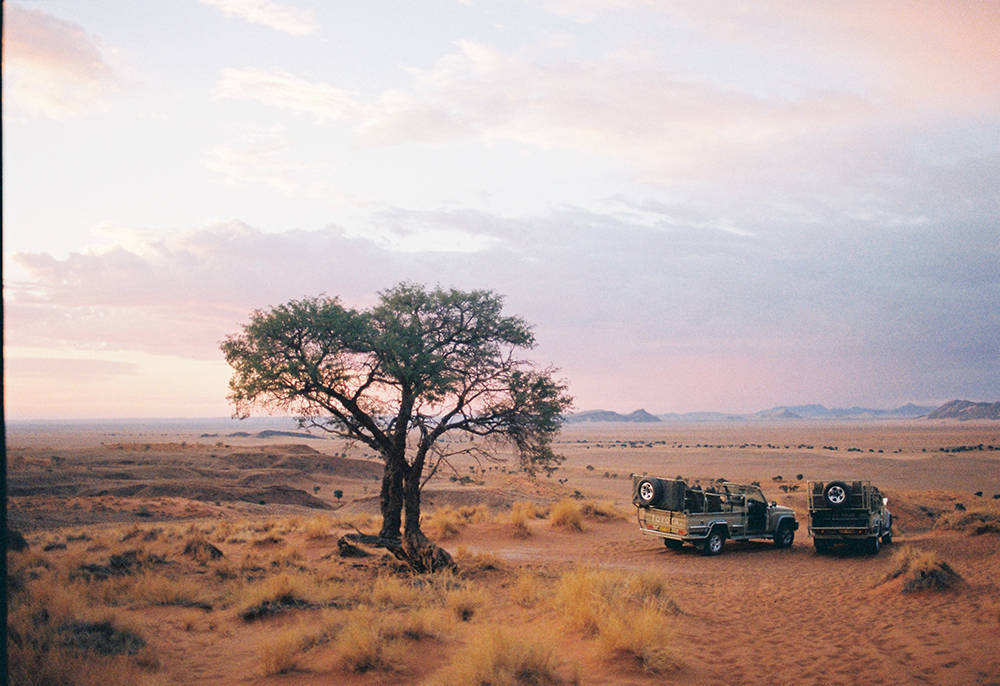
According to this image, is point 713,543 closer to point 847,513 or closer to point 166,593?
point 847,513

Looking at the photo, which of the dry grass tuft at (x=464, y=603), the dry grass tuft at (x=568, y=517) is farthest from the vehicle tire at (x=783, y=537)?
the dry grass tuft at (x=464, y=603)

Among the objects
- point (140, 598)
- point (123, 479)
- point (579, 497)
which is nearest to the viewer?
point (140, 598)

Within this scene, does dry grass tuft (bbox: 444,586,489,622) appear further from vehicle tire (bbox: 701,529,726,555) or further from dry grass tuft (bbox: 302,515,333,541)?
dry grass tuft (bbox: 302,515,333,541)

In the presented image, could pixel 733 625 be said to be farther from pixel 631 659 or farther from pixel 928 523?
pixel 928 523

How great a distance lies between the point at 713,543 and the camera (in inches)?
855

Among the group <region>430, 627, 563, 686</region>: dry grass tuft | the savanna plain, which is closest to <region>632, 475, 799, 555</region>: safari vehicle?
the savanna plain

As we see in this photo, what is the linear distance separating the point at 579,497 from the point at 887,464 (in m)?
41.7

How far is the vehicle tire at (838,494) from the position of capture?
69.2 ft

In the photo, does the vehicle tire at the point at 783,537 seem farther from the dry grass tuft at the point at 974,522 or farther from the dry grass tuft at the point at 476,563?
the dry grass tuft at the point at 476,563

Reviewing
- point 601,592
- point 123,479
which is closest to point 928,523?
point 601,592

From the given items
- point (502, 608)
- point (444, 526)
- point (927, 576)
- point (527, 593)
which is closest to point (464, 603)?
point (502, 608)

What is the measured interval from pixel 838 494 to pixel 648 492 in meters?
6.24

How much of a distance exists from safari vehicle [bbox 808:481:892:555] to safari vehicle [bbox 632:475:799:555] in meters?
1.81

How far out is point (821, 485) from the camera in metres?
21.8
